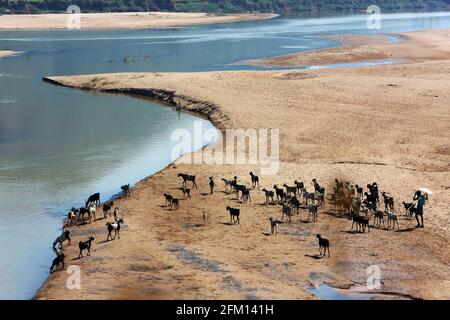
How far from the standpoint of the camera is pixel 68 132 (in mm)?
40125

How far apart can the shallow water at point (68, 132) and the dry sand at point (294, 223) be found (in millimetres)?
1747

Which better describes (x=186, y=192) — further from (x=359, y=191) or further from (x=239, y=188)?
(x=359, y=191)

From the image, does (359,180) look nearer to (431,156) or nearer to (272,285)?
(431,156)

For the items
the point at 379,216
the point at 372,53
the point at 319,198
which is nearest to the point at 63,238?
the point at 319,198

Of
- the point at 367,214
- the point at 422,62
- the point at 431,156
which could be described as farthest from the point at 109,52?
the point at 367,214

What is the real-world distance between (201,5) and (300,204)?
147606mm

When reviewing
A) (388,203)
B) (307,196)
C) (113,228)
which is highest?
(307,196)

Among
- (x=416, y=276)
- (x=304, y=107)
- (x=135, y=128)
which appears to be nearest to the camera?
(x=416, y=276)

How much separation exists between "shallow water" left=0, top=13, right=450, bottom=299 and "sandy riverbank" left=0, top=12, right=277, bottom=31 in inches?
1228

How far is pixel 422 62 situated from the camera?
66438 mm

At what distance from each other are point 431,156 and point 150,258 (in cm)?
1779

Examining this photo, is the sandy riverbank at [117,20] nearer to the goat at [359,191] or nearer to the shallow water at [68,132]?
the shallow water at [68,132]

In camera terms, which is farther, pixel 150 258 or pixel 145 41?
pixel 145 41

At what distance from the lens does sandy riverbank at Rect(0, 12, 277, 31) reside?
124181 mm
